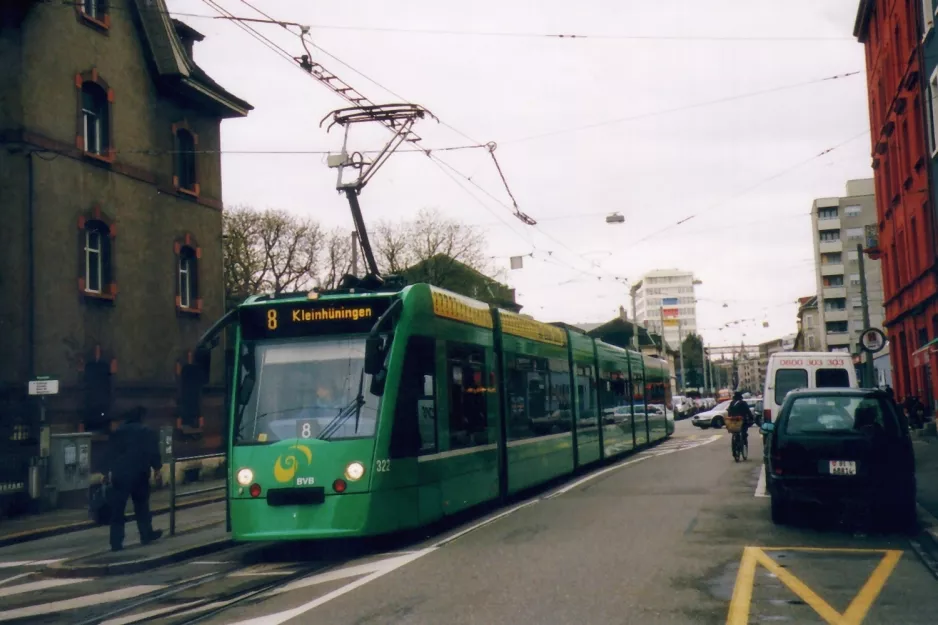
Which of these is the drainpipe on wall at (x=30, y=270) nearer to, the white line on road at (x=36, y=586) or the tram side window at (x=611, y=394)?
the white line on road at (x=36, y=586)

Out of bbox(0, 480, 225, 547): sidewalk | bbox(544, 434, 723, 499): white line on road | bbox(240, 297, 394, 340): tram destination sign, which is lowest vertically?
bbox(0, 480, 225, 547): sidewalk

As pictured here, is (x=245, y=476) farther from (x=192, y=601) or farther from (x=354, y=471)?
(x=192, y=601)

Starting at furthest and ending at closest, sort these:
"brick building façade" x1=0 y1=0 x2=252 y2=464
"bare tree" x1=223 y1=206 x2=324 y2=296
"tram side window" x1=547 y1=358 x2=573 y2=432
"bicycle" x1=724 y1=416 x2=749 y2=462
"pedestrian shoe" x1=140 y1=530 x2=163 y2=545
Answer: "bare tree" x1=223 y1=206 x2=324 y2=296 → "bicycle" x1=724 y1=416 x2=749 y2=462 → "brick building façade" x1=0 y1=0 x2=252 y2=464 → "tram side window" x1=547 y1=358 x2=573 y2=432 → "pedestrian shoe" x1=140 y1=530 x2=163 y2=545

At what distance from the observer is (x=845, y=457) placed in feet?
40.6

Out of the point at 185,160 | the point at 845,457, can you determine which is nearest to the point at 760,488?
the point at 845,457

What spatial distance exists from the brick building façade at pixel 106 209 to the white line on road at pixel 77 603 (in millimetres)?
12671

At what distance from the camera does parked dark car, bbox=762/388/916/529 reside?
12328mm

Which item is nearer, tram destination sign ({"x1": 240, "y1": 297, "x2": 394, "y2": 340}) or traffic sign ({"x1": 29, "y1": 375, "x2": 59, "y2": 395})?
tram destination sign ({"x1": 240, "y1": 297, "x2": 394, "y2": 340})

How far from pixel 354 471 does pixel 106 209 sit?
53.2 feet

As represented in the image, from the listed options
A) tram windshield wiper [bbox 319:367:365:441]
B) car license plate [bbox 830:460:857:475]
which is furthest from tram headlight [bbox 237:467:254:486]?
car license plate [bbox 830:460:857:475]

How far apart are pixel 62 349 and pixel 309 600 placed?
1635 cm

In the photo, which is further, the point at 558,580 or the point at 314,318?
the point at 314,318

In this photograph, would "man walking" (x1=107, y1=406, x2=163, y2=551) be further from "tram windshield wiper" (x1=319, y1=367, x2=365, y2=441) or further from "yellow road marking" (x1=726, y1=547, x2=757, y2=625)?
"yellow road marking" (x1=726, y1=547, x2=757, y2=625)

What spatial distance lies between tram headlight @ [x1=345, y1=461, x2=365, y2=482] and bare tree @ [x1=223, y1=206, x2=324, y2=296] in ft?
140
